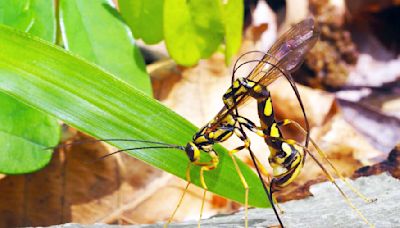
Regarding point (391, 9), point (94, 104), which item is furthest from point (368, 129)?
point (94, 104)

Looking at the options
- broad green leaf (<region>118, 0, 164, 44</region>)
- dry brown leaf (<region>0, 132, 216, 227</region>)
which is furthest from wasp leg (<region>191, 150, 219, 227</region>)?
dry brown leaf (<region>0, 132, 216, 227</region>)

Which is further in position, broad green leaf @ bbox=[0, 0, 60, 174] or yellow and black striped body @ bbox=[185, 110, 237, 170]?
broad green leaf @ bbox=[0, 0, 60, 174]

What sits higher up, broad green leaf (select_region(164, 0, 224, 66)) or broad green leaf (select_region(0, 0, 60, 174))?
broad green leaf (select_region(164, 0, 224, 66))

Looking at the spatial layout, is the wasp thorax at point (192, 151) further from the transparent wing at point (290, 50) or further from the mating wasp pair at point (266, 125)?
the transparent wing at point (290, 50)

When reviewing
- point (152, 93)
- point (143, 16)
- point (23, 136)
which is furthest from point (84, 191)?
point (143, 16)

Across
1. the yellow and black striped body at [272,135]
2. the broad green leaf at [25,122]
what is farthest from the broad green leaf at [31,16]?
the yellow and black striped body at [272,135]

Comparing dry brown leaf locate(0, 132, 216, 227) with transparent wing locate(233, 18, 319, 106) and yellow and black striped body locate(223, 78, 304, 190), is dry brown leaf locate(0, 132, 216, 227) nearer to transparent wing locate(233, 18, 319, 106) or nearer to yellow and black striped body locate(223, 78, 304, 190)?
yellow and black striped body locate(223, 78, 304, 190)
